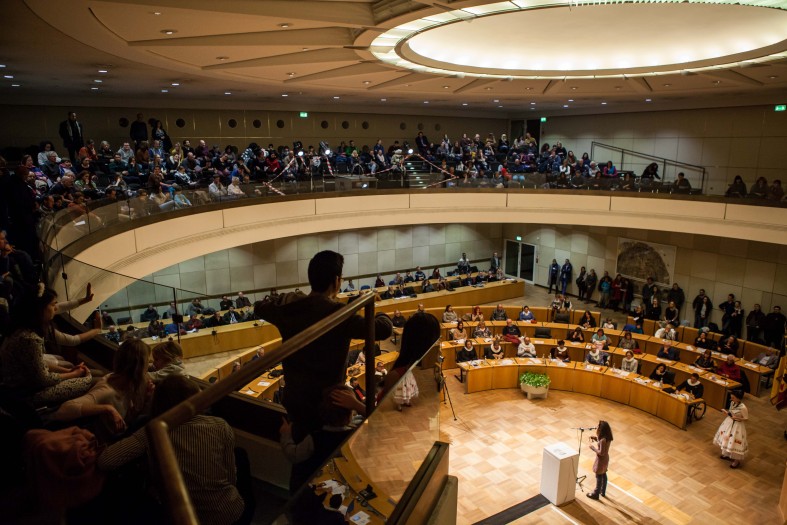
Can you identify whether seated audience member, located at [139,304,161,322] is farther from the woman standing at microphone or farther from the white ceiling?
the woman standing at microphone

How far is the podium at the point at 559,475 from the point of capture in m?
8.67

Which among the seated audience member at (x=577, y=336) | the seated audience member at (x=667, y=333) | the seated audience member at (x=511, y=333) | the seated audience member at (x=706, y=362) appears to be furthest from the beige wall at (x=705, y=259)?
the seated audience member at (x=511, y=333)

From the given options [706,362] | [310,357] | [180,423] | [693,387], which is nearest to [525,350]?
[693,387]

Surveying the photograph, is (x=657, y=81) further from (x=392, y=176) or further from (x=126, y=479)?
(x=126, y=479)

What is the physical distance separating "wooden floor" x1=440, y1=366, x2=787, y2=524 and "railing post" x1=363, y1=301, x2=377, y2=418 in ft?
22.6

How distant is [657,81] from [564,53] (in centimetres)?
312

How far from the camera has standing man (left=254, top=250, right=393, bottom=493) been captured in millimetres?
2387

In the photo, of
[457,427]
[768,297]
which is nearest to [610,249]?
[768,297]

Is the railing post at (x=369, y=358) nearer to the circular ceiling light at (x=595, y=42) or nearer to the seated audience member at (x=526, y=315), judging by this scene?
the circular ceiling light at (x=595, y=42)

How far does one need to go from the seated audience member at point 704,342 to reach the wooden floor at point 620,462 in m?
1.81

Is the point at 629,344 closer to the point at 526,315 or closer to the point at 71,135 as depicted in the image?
the point at 526,315

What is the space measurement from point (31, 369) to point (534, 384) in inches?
441

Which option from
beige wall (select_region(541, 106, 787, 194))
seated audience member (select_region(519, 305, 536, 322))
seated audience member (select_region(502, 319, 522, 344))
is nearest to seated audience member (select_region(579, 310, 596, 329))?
seated audience member (select_region(519, 305, 536, 322))

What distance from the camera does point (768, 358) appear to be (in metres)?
12.8
